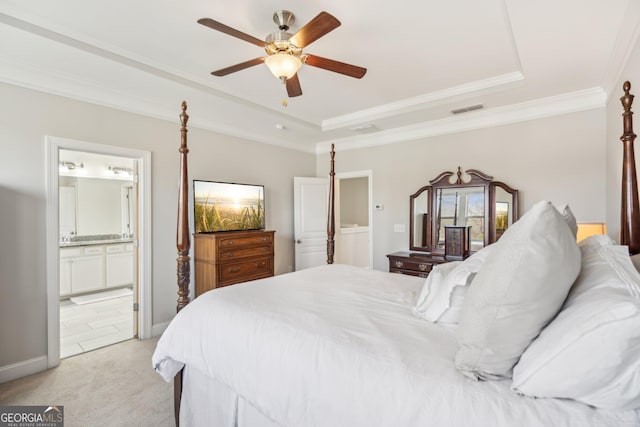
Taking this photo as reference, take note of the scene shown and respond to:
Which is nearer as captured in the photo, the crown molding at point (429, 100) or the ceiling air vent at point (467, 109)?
the crown molding at point (429, 100)

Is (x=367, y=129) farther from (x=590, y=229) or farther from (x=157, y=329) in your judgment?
(x=157, y=329)

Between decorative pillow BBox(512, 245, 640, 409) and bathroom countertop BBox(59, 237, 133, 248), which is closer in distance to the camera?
decorative pillow BBox(512, 245, 640, 409)

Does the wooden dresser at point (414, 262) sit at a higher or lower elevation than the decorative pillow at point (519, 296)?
lower

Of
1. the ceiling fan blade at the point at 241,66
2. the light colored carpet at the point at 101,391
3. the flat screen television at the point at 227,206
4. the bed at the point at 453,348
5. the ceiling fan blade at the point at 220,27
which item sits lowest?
the light colored carpet at the point at 101,391

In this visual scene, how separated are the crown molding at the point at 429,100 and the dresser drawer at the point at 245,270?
215 cm

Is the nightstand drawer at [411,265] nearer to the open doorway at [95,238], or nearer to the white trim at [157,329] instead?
the white trim at [157,329]

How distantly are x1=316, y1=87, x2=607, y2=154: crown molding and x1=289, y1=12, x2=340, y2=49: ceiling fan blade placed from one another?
2732 millimetres

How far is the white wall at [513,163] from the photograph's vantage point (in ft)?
10.7

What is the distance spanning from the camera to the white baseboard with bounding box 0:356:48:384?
2.55 meters

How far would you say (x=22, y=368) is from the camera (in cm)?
263

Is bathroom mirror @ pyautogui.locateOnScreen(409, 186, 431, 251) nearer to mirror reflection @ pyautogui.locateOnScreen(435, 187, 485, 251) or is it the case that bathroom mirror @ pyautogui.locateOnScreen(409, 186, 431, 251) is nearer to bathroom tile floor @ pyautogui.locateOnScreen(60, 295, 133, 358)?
mirror reflection @ pyautogui.locateOnScreen(435, 187, 485, 251)

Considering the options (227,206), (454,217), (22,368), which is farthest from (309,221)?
(22,368)

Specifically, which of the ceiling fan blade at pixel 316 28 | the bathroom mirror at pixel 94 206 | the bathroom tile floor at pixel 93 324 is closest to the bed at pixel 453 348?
the ceiling fan blade at pixel 316 28

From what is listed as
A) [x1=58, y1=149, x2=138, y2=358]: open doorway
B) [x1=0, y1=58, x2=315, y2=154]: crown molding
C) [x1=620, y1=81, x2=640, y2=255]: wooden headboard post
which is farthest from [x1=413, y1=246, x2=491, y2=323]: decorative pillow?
[x1=58, y1=149, x2=138, y2=358]: open doorway
